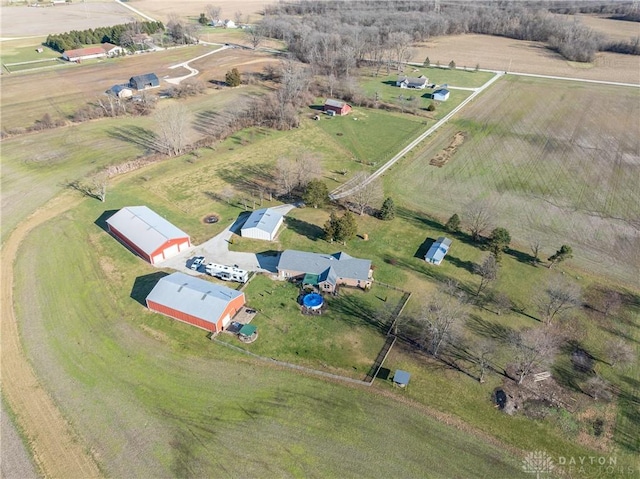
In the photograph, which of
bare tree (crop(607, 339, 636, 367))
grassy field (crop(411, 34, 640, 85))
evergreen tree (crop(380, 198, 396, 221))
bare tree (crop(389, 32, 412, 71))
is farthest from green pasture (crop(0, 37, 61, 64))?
→ bare tree (crop(607, 339, 636, 367))

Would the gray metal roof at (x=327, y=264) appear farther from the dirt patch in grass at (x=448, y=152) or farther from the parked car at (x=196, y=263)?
the dirt patch in grass at (x=448, y=152)

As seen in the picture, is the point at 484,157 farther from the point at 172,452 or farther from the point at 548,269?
the point at 172,452

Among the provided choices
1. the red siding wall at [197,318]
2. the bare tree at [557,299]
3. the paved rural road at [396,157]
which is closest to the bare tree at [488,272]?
the bare tree at [557,299]

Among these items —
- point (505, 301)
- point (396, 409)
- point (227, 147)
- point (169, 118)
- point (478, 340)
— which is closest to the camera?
point (396, 409)

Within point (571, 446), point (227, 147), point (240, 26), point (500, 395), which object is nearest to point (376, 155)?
point (227, 147)

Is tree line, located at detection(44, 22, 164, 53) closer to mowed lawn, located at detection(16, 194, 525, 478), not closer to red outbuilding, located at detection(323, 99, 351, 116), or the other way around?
red outbuilding, located at detection(323, 99, 351, 116)

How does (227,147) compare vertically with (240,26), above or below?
→ below

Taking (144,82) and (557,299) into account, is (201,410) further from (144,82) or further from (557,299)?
(144,82)
